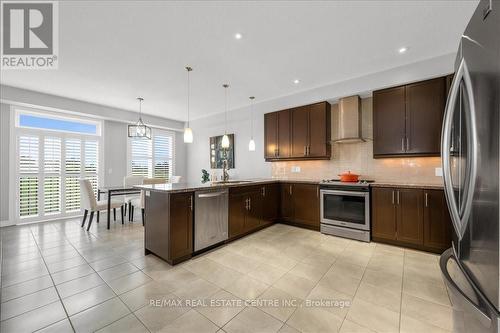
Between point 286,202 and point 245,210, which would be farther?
point 286,202

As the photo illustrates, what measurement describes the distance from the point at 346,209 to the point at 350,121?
5.14ft

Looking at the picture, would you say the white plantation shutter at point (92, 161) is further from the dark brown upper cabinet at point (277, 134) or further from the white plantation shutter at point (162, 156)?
the dark brown upper cabinet at point (277, 134)

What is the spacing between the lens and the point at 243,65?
3242mm

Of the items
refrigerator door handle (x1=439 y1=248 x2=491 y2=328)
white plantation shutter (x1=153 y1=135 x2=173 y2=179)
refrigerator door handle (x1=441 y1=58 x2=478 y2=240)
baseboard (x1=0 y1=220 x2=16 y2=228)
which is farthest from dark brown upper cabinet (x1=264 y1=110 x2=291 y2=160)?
baseboard (x1=0 y1=220 x2=16 y2=228)

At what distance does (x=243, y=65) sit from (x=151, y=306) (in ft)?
10.7

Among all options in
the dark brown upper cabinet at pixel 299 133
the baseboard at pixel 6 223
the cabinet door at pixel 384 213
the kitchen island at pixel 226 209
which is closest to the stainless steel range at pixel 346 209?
the cabinet door at pixel 384 213

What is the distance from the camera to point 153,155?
256 inches

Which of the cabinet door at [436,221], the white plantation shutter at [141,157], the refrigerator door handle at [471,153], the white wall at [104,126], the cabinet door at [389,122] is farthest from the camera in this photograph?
the white plantation shutter at [141,157]

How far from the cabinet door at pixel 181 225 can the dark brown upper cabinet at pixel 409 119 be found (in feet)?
10.2

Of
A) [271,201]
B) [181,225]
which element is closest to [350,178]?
[271,201]

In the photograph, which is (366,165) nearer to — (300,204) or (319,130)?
(319,130)

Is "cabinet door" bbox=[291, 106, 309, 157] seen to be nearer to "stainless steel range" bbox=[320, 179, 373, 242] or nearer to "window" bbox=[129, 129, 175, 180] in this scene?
"stainless steel range" bbox=[320, 179, 373, 242]

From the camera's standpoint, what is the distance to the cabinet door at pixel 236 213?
10.6 feet

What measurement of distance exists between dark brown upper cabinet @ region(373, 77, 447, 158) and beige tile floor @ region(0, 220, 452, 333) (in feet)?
4.98
